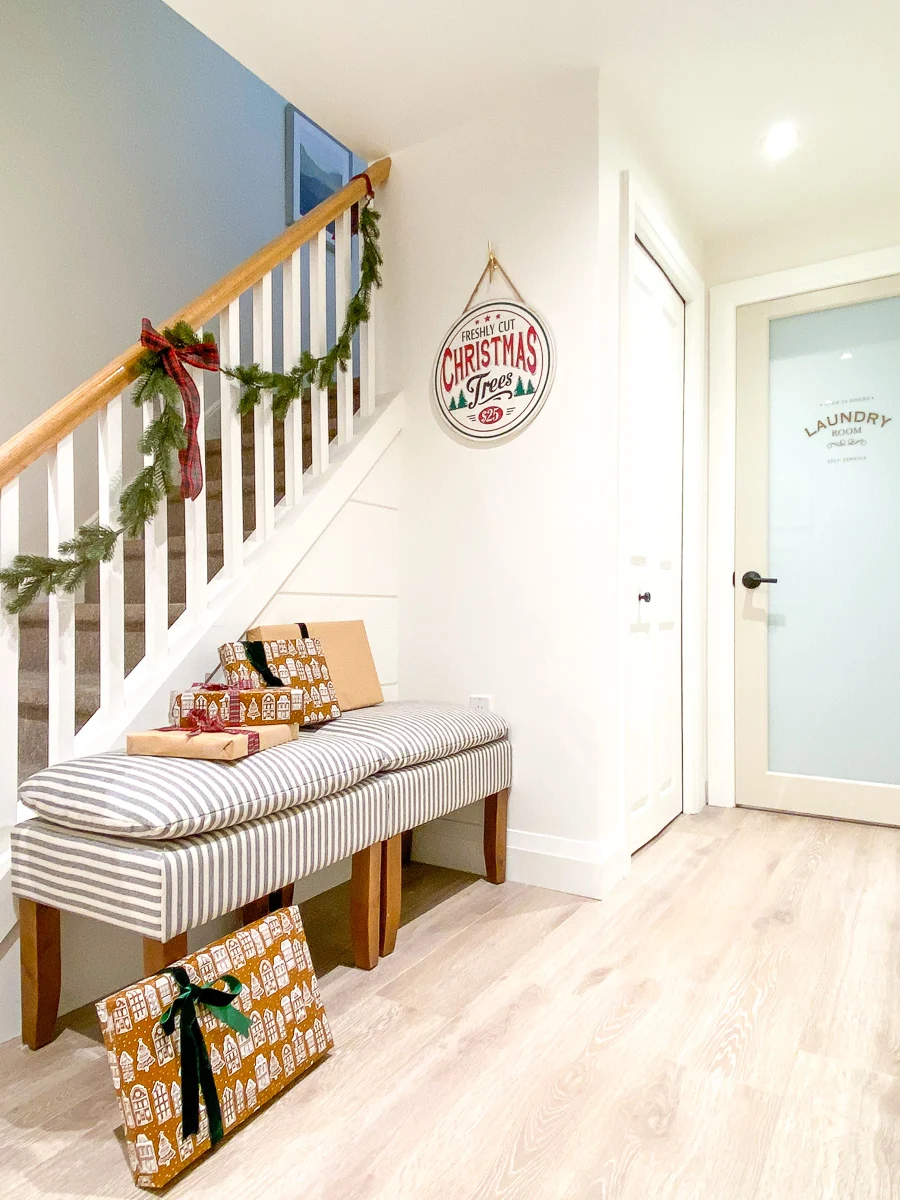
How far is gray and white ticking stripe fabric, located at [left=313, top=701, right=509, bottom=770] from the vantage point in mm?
1836

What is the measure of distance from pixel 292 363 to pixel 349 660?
866 mm

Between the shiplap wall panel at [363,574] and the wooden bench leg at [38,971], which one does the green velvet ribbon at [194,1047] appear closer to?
the wooden bench leg at [38,971]

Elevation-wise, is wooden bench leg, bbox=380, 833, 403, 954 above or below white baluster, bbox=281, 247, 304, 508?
below

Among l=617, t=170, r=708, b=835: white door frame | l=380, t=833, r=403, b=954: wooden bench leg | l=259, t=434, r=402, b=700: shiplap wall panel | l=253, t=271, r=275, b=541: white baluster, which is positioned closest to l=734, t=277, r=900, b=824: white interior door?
l=617, t=170, r=708, b=835: white door frame

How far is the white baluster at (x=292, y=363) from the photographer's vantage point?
2.22 metres

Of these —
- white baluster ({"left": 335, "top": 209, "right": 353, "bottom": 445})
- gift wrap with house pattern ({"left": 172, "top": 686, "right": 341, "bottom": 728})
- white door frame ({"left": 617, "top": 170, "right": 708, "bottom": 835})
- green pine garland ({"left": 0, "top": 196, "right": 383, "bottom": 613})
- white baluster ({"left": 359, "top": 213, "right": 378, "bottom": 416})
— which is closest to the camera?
green pine garland ({"left": 0, "top": 196, "right": 383, "bottom": 613})

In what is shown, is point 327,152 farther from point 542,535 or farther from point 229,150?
point 542,535

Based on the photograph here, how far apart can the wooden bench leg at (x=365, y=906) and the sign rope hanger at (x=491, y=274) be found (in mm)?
1633

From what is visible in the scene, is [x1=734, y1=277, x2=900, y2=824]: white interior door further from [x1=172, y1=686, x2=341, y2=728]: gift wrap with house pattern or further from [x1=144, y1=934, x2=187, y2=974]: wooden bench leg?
[x1=144, y1=934, x2=187, y2=974]: wooden bench leg

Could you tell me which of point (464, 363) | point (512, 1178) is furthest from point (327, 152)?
point (512, 1178)

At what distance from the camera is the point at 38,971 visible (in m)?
1.46

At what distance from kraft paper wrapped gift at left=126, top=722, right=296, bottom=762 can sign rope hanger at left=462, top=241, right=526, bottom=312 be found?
1543 mm

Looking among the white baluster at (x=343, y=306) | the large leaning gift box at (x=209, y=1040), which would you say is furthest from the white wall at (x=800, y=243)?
the large leaning gift box at (x=209, y=1040)

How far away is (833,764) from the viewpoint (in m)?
3.02
